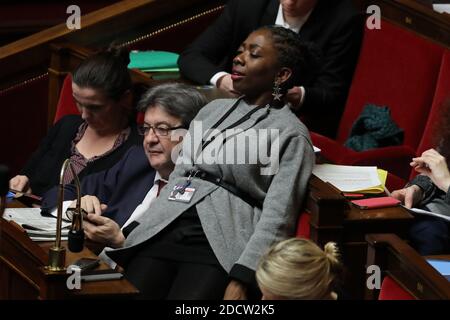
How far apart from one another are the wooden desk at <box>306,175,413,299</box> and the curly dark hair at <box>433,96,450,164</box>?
0.31 meters

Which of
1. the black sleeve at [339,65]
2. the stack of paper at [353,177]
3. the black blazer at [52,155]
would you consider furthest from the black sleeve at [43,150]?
the stack of paper at [353,177]

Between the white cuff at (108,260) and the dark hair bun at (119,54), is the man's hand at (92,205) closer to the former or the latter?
the white cuff at (108,260)

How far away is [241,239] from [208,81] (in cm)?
108

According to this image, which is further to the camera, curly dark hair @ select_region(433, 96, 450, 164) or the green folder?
the green folder

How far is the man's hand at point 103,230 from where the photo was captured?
3131 mm

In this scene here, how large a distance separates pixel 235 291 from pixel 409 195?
0.62m

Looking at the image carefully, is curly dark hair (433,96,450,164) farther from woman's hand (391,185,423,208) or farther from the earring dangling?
the earring dangling

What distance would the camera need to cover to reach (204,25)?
4.64 m

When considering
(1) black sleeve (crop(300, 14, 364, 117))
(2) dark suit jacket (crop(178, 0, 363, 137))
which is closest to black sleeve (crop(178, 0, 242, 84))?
(2) dark suit jacket (crop(178, 0, 363, 137))

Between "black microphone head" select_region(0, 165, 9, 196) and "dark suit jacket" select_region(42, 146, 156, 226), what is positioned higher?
"black microphone head" select_region(0, 165, 9, 196)

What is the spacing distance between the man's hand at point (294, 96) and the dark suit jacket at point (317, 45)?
52 millimetres

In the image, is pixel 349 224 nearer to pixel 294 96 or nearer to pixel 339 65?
pixel 294 96

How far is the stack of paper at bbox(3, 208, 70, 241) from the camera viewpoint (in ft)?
9.93

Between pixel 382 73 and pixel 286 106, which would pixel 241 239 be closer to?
pixel 286 106
